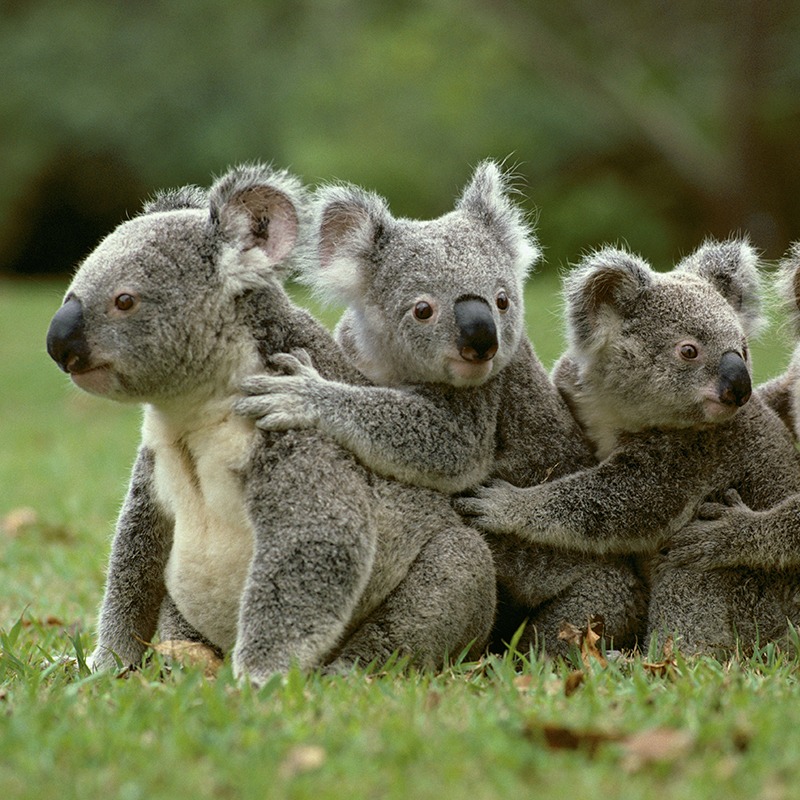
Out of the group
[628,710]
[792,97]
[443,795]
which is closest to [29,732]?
[443,795]

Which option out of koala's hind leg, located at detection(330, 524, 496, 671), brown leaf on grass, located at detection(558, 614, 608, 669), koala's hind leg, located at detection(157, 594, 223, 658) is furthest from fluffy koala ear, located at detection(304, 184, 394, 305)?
brown leaf on grass, located at detection(558, 614, 608, 669)

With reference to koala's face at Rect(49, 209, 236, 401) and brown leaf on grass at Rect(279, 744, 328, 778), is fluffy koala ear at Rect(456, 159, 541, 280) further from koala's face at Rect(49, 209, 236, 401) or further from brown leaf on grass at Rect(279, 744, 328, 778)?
brown leaf on grass at Rect(279, 744, 328, 778)

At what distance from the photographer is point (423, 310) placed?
4391mm

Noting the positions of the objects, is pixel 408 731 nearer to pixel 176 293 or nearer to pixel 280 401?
pixel 280 401

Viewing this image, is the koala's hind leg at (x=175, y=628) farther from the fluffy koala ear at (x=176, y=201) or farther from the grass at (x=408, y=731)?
the fluffy koala ear at (x=176, y=201)

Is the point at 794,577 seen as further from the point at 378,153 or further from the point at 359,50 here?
the point at 359,50

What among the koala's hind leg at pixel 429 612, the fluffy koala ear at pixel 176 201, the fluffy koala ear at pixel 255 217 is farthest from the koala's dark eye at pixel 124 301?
the koala's hind leg at pixel 429 612

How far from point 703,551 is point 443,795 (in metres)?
2.15

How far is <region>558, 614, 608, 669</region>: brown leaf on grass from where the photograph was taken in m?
4.32

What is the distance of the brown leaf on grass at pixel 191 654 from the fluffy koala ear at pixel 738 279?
2357mm

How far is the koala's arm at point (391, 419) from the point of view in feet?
13.4

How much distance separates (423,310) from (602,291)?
801mm

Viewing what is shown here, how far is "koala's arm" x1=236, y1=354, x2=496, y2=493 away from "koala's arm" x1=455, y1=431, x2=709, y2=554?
0.15m

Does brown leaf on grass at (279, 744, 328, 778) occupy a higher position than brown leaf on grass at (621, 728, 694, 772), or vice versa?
brown leaf on grass at (621, 728, 694, 772)
